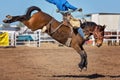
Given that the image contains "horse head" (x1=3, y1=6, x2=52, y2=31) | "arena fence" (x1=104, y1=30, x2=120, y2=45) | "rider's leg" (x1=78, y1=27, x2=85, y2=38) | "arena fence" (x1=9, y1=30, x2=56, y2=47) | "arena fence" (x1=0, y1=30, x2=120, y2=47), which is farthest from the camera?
"arena fence" (x1=104, y1=30, x2=120, y2=45)

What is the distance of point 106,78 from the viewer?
1182cm

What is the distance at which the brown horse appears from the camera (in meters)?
12.1

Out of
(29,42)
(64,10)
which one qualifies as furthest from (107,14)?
(64,10)

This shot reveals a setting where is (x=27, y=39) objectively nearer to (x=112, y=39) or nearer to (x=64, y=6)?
(x=112, y=39)

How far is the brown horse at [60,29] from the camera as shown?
12086 mm

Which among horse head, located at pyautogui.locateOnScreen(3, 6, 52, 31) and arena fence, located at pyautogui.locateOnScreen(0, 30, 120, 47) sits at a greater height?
horse head, located at pyautogui.locateOnScreen(3, 6, 52, 31)

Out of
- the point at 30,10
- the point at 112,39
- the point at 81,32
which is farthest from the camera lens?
the point at 112,39

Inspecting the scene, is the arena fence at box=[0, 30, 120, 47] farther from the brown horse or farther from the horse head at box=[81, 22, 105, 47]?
the horse head at box=[81, 22, 105, 47]

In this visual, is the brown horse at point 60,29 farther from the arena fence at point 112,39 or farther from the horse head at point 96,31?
the arena fence at point 112,39

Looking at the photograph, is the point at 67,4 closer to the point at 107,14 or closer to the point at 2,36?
the point at 2,36

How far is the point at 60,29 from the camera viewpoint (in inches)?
481

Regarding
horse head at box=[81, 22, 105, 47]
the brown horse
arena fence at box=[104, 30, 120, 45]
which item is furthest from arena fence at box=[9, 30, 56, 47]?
horse head at box=[81, 22, 105, 47]

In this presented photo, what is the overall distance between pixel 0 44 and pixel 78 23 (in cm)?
2294

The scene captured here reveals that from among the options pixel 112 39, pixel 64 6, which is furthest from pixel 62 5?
pixel 112 39
